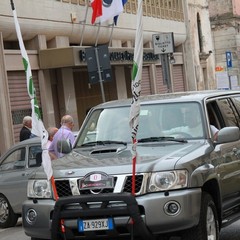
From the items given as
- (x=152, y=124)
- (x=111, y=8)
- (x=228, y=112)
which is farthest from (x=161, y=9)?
(x=152, y=124)

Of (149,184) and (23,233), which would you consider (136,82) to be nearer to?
(149,184)

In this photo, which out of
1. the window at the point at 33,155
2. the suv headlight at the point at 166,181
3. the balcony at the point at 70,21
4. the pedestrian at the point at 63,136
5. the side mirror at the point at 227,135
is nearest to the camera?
the suv headlight at the point at 166,181

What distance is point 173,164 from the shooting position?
6562mm

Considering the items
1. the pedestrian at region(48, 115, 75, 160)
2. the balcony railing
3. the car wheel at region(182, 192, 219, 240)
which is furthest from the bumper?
the balcony railing

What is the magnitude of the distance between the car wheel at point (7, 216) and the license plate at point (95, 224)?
5662 mm

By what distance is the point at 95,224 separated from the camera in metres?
6.45

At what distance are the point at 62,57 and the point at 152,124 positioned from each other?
16.0m

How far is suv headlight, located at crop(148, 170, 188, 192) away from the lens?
6.49 meters

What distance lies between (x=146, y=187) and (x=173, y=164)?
1.15 ft

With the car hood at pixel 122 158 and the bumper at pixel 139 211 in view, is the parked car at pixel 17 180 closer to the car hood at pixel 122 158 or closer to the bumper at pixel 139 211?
the car hood at pixel 122 158

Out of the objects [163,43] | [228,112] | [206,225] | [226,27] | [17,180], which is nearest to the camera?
[206,225]

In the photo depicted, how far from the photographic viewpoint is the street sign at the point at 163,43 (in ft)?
58.0

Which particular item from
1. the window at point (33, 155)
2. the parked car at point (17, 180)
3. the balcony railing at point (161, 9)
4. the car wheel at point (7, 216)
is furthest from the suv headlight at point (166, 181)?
the balcony railing at point (161, 9)

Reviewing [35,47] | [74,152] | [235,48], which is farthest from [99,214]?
[235,48]
